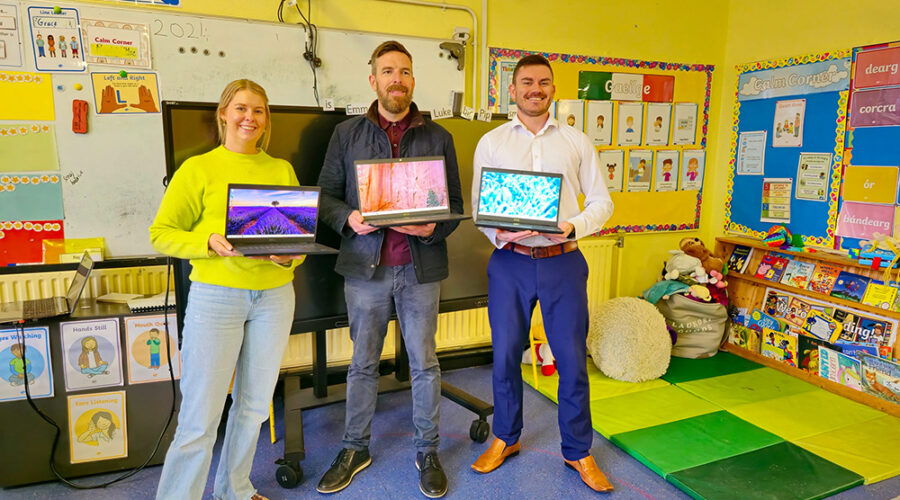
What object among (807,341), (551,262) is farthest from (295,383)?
(807,341)

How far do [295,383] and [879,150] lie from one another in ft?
11.0

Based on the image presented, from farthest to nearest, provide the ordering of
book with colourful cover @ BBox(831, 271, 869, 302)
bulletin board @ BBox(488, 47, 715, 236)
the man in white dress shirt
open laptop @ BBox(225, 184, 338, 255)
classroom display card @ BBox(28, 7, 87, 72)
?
bulletin board @ BBox(488, 47, 715, 236) < book with colourful cover @ BBox(831, 271, 869, 302) < classroom display card @ BBox(28, 7, 87, 72) < the man in white dress shirt < open laptop @ BBox(225, 184, 338, 255)

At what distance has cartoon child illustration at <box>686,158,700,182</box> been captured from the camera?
402 cm

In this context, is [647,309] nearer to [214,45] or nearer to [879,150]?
[879,150]

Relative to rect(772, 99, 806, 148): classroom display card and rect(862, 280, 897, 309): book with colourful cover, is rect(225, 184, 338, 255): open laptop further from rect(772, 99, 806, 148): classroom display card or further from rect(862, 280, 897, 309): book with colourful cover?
rect(772, 99, 806, 148): classroom display card

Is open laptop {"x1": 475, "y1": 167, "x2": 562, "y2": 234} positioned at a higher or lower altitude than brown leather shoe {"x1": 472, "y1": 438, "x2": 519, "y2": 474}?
higher

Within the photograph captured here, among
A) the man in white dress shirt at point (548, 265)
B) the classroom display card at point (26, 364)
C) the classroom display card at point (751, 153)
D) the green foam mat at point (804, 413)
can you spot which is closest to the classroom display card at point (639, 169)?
the classroom display card at point (751, 153)

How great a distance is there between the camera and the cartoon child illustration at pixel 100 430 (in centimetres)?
224

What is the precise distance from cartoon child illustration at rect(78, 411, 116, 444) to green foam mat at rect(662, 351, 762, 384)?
2.79m

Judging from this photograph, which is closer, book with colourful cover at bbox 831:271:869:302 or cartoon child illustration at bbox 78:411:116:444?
cartoon child illustration at bbox 78:411:116:444

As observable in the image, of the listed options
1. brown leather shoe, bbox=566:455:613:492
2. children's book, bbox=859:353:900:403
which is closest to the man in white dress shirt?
brown leather shoe, bbox=566:455:613:492

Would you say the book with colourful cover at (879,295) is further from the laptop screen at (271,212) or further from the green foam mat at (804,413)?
the laptop screen at (271,212)

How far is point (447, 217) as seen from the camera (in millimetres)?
1962

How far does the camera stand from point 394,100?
2.02 m
